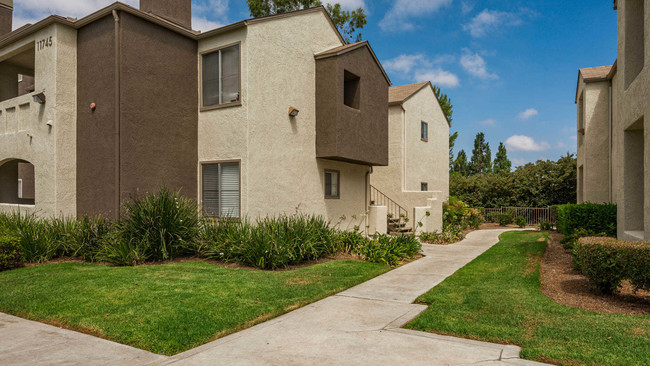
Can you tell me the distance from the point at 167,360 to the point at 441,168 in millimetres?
21985

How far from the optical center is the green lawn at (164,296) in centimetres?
536

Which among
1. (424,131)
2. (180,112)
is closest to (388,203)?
(424,131)

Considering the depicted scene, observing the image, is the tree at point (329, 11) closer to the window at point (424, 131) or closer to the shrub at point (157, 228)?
the window at point (424, 131)

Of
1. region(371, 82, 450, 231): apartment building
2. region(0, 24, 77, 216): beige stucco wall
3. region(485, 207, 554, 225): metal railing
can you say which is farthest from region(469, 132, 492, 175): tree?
region(0, 24, 77, 216): beige stucco wall

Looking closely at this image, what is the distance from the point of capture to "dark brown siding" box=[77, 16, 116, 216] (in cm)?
1124

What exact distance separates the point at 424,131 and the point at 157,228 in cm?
1606

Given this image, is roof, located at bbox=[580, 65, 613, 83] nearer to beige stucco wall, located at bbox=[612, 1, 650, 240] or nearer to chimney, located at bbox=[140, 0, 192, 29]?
beige stucco wall, located at bbox=[612, 1, 650, 240]

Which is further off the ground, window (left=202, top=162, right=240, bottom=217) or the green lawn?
window (left=202, top=162, right=240, bottom=217)

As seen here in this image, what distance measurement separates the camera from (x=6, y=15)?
16.2 meters

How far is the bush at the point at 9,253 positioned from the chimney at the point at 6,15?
1085 centimetres

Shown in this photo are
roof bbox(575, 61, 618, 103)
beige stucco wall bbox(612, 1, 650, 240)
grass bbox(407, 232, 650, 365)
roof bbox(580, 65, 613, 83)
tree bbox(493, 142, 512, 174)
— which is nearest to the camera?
grass bbox(407, 232, 650, 365)

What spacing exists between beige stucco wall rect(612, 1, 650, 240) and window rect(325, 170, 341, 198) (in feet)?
27.1

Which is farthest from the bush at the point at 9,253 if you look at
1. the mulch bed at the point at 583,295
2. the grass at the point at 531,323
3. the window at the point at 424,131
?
the window at the point at 424,131

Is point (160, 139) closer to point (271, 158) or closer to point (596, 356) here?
point (271, 158)
